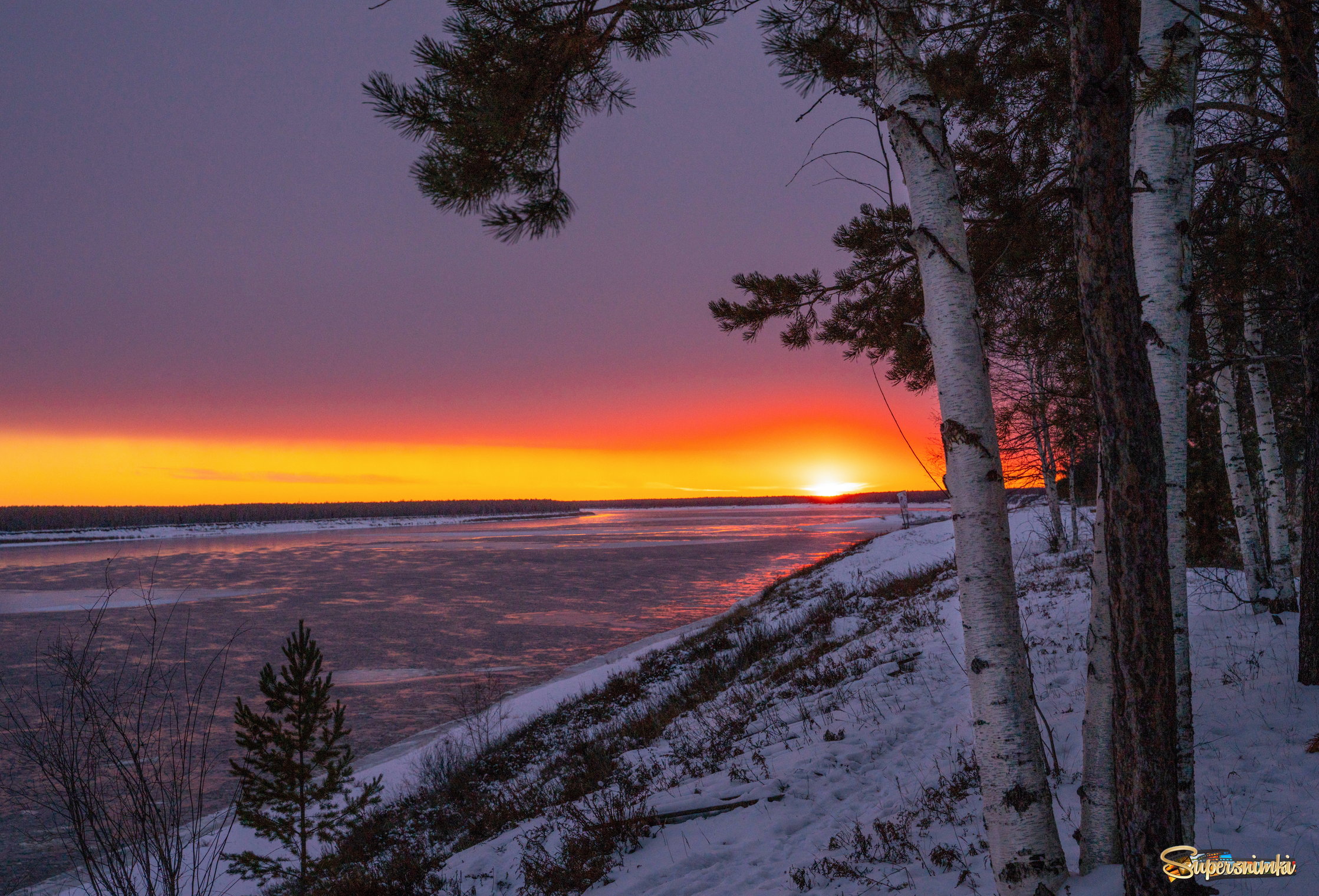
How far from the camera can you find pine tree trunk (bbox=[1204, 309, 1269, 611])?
29.2ft

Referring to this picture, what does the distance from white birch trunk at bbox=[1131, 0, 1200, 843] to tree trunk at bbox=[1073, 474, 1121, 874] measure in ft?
1.55

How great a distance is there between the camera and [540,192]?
4.79 metres

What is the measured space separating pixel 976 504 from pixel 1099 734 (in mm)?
1366

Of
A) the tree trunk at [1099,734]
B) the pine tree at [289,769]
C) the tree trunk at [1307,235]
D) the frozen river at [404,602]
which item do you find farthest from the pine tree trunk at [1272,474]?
the frozen river at [404,602]

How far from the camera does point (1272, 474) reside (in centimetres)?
933

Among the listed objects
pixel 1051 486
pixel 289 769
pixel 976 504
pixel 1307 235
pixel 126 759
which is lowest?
pixel 126 759

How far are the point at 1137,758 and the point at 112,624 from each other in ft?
101

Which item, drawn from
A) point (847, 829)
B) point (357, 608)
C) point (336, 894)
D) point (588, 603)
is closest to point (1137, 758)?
point (847, 829)

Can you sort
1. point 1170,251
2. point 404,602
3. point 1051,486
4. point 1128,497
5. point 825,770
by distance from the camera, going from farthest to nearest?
1. point 404,602
2. point 1051,486
3. point 825,770
4. point 1170,251
5. point 1128,497

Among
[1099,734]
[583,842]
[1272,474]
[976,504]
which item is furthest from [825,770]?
[1272,474]

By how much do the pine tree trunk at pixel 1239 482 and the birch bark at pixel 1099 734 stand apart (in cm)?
729

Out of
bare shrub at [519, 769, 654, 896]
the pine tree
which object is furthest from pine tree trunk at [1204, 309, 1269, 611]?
the pine tree

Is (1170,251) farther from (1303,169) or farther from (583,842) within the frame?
(583,842)

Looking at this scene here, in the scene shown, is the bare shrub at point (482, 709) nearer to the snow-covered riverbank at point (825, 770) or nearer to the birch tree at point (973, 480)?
the snow-covered riverbank at point (825, 770)
